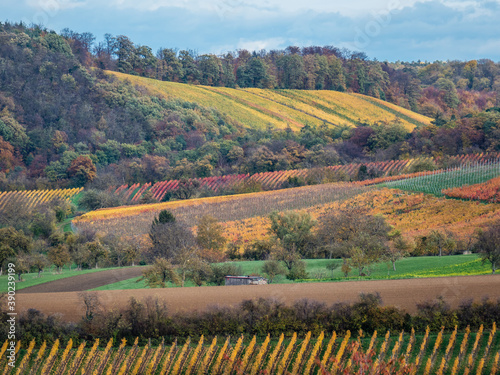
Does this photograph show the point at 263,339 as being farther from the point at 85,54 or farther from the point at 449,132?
the point at 85,54

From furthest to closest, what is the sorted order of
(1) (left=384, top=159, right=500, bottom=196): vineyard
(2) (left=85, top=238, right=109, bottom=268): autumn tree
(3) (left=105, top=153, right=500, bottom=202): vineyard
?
(3) (left=105, top=153, right=500, bottom=202): vineyard → (1) (left=384, top=159, right=500, bottom=196): vineyard → (2) (left=85, top=238, right=109, bottom=268): autumn tree

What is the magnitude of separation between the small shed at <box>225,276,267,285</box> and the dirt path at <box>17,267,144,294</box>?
6103 millimetres

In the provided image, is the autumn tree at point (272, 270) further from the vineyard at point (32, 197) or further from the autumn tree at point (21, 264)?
the vineyard at point (32, 197)

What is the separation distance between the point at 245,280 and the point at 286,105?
8608cm

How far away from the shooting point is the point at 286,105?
113 meters

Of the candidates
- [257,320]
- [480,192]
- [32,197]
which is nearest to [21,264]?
[257,320]

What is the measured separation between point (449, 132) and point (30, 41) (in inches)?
2612

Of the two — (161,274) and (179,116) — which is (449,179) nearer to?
(161,274)

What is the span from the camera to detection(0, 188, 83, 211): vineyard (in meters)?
61.4

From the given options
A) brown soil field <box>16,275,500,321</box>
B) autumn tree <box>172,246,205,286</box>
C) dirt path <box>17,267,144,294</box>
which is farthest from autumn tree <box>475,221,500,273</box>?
dirt path <box>17,267,144,294</box>

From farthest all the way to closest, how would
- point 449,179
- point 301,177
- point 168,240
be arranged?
1. point 301,177
2. point 449,179
3. point 168,240

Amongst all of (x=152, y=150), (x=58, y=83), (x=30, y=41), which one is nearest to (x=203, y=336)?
(x=152, y=150)

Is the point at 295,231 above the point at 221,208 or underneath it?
underneath

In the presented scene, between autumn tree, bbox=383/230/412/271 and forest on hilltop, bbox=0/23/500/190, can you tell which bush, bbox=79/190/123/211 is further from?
autumn tree, bbox=383/230/412/271
